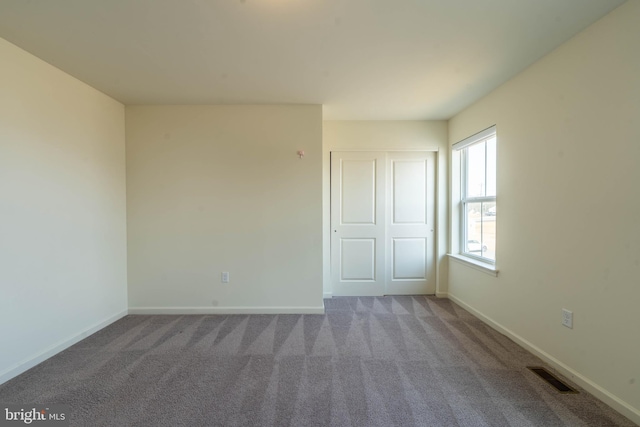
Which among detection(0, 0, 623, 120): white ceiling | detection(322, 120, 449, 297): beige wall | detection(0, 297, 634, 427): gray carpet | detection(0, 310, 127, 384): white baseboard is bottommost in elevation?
detection(0, 297, 634, 427): gray carpet

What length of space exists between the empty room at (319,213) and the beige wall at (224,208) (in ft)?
0.08

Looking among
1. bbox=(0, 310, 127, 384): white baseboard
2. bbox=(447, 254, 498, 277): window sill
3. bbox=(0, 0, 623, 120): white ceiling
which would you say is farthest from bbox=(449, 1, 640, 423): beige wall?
bbox=(0, 310, 127, 384): white baseboard

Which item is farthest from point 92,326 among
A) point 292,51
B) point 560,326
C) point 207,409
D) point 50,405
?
point 560,326

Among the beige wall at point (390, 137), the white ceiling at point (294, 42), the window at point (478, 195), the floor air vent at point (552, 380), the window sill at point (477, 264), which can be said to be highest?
the white ceiling at point (294, 42)

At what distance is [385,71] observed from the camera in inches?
92.7

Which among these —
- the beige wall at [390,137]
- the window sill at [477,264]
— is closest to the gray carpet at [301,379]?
the window sill at [477,264]

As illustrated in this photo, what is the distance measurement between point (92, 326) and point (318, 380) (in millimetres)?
2368

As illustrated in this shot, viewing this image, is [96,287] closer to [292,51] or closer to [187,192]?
[187,192]

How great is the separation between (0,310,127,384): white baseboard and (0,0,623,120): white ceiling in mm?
2390

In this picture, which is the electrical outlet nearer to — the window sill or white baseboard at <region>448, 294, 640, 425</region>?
white baseboard at <region>448, 294, 640, 425</region>

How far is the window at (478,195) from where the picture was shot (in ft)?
9.68

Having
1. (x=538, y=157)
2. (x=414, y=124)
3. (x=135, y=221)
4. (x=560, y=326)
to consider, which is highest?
(x=414, y=124)

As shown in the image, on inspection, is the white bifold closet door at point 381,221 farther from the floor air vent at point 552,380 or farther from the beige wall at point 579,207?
the floor air vent at point 552,380

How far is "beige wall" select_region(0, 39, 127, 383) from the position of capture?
1975 mm
